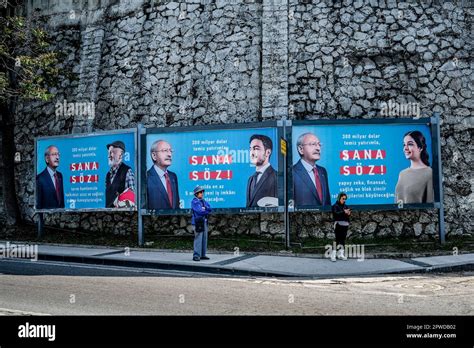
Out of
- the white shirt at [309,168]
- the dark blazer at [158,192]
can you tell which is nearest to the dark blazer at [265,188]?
the white shirt at [309,168]

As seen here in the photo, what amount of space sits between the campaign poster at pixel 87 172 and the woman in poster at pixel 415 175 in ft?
25.1

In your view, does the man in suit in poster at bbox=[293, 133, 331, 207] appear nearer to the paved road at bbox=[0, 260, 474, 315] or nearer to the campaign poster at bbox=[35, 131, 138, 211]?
the paved road at bbox=[0, 260, 474, 315]

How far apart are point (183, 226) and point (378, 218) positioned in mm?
6002

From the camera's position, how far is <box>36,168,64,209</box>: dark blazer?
573 inches

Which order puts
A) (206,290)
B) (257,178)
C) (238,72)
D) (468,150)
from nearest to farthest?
(206,290), (257,178), (468,150), (238,72)

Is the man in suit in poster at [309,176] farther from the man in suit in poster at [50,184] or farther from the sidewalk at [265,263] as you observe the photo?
the man in suit in poster at [50,184]

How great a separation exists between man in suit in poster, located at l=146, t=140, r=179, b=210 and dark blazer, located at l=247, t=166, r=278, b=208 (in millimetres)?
2257

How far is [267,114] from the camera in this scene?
46.3 feet

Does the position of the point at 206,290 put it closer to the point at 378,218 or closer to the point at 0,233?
the point at 378,218

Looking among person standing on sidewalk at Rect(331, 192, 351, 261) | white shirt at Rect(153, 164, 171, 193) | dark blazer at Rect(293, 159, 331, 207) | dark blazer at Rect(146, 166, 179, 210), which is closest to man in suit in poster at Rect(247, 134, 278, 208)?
dark blazer at Rect(293, 159, 331, 207)

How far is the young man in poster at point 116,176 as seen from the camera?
1360 cm

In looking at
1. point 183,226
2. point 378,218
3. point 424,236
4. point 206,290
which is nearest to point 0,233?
point 183,226

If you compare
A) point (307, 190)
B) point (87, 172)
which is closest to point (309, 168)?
point (307, 190)

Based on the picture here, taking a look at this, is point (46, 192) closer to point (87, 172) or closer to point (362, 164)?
point (87, 172)
